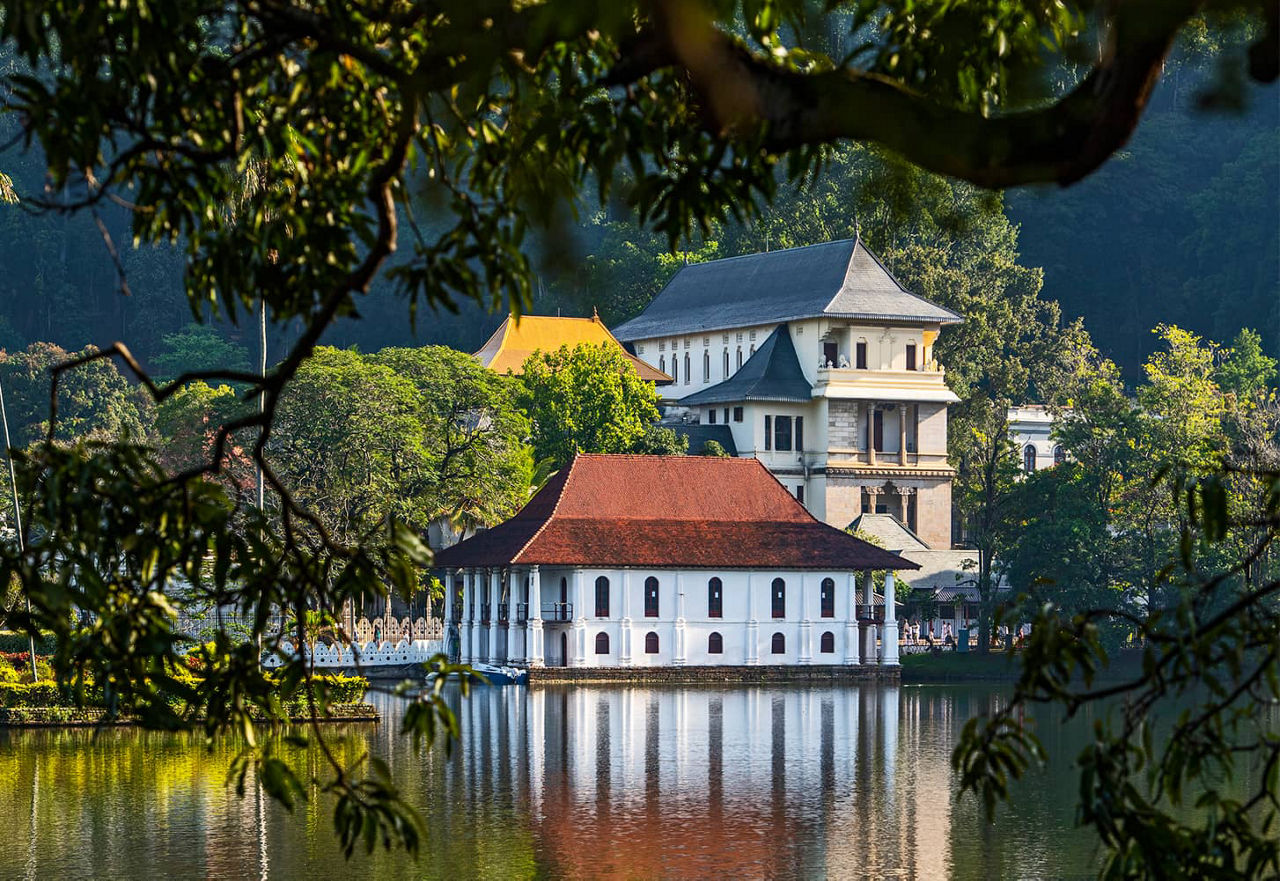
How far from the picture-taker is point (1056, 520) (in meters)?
74.3

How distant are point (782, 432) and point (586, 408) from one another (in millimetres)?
11885

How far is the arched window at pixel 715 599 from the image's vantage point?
6919 cm

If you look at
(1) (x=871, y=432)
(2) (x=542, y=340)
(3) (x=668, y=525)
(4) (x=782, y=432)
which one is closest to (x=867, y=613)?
(3) (x=668, y=525)

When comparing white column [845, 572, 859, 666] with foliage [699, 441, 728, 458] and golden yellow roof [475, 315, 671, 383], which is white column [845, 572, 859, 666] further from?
golden yellow roof [475, 315, 671, 383]

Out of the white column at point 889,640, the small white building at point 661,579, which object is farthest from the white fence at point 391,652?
the white column at point 889,640

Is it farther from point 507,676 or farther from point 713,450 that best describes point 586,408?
point 507,676

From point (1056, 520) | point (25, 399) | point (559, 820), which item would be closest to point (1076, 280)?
point (1056, 520)

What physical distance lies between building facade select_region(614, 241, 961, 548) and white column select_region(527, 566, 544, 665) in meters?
22.8

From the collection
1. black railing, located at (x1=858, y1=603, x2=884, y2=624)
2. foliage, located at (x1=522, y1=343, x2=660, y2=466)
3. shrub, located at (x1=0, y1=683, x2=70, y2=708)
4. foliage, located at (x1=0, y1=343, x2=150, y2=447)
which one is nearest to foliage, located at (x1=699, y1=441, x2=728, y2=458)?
foliage, located at (x1=522, y1=343, x2=660, y2=466)

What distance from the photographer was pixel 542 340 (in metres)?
99.1

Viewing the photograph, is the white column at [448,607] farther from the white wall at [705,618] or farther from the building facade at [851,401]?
the building facade at [851,401]

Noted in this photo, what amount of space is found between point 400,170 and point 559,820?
906 inches

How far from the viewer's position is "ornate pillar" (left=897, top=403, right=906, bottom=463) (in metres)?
88.7

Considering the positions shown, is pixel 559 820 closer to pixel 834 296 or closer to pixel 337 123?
pixel 337 123
